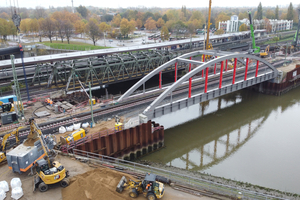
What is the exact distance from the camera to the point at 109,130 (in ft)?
89.1

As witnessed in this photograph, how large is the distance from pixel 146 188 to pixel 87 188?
440 centimetres

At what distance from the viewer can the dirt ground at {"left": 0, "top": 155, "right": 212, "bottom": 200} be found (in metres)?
17.1

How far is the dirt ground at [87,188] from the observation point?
17.1 m

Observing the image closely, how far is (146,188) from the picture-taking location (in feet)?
54.1

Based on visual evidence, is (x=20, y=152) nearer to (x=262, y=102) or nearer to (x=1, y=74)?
(x=1, y=74)

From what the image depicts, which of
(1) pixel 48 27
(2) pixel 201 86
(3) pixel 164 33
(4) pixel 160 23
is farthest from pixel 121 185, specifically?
(4) pixel 160 23

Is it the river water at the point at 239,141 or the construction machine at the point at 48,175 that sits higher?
the construction machine at the point at 48,175

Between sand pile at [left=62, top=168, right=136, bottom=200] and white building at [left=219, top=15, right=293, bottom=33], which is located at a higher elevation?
white building at [left=219, top=15, right=293, bottom=33]

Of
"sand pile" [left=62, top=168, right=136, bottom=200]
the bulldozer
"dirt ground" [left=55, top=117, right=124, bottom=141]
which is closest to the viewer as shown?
the bulldozer

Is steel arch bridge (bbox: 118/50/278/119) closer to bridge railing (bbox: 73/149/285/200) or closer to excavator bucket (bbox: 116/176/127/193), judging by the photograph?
bridge railing (bbox: 73/149/285/200)

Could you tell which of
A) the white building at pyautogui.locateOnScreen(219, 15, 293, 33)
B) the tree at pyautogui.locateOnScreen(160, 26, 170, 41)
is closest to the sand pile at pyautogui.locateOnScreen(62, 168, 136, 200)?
the tree at pyautogui.locateOnScreen(160, 26, 170, 41)

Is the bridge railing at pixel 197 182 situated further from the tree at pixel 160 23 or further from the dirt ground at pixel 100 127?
the tree at pixel 160 23

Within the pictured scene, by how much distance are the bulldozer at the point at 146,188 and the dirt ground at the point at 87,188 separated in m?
0.37

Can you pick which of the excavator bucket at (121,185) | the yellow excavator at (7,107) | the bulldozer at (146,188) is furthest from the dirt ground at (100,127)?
the bulldozer at (146,188)
